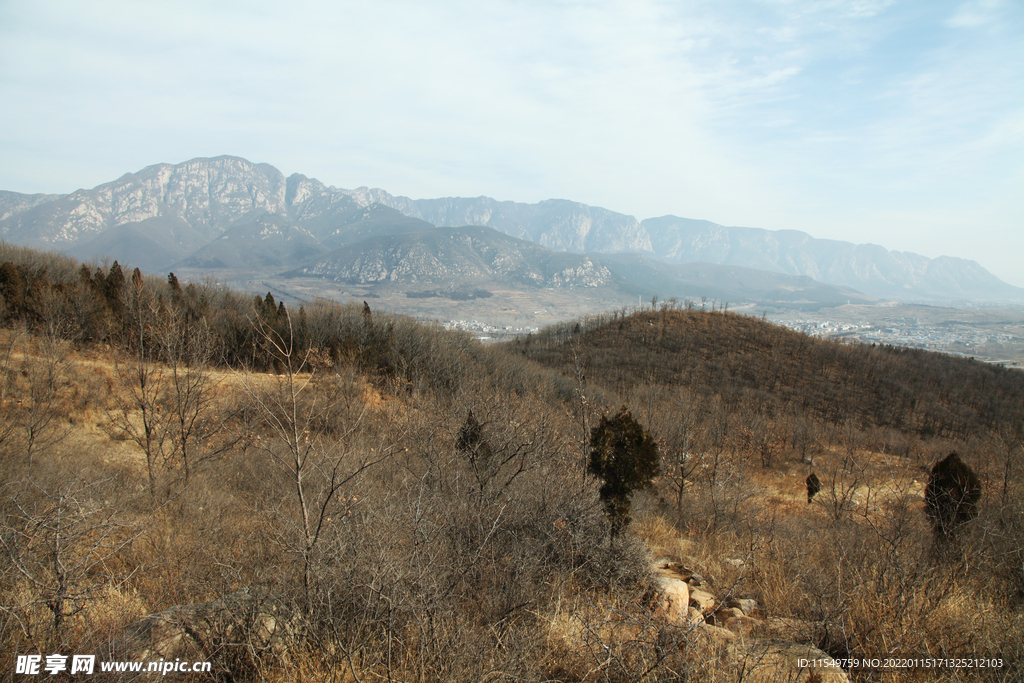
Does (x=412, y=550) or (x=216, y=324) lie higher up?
(x=412, y=550)

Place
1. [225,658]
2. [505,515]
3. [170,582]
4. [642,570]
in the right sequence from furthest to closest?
[505,515], [642,570], [170,582], [225,658]

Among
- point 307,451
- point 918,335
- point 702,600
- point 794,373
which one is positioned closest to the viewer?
point 307,451

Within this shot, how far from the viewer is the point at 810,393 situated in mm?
61750

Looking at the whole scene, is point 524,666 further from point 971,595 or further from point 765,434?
point 765,434

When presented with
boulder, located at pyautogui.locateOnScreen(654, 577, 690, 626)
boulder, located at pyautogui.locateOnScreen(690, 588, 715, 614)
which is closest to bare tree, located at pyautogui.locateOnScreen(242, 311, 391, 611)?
boulder, located at pyautogui.locateOnScreen(654, 577, 690, 626)

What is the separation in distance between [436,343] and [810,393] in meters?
54.2

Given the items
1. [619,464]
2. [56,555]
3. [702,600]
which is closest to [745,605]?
[702,600]

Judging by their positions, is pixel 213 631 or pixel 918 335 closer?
pixel 213 631

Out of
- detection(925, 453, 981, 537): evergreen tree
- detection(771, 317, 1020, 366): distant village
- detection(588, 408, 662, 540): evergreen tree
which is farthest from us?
detection(771, 317, 1020, 366): distant village

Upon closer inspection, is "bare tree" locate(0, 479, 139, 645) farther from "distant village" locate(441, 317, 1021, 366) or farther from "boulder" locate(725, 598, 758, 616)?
"distant village" locate(441, 317, 1021, 366)

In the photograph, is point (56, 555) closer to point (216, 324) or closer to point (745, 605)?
point (745, 605)

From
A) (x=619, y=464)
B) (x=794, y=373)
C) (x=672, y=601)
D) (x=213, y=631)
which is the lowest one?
(x=794, y=373)

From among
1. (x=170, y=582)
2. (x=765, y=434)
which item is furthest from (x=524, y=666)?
(x=765, y=434)

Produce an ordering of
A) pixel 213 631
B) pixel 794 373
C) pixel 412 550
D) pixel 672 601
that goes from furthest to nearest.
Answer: pixel 794 373, pixel 672 601, pixel 412 550, pixel 213 631
